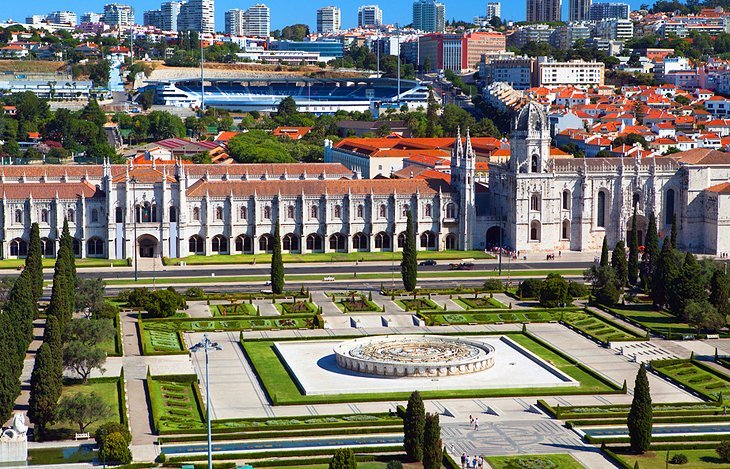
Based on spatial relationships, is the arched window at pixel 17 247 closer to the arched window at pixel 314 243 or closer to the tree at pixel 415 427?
the arched window at pixel 314 243

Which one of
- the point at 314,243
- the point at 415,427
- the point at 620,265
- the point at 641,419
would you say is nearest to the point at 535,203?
the point at 314,243

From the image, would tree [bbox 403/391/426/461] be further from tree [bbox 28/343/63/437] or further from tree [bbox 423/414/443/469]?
tree [bbox 28/343/63/437]

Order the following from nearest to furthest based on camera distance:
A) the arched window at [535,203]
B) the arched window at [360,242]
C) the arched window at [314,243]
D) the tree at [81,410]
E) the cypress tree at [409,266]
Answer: the tree at [81,410] < the cypress tree at [409,266] < the arched window at [314,243] < the arched window at [535,203] < the arched window at [360,242]

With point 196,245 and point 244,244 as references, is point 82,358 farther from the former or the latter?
point 244,244

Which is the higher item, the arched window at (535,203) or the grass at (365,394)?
the arched window at (535,203)

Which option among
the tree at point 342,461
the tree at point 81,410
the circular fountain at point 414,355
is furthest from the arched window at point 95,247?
the tree at point 342,461

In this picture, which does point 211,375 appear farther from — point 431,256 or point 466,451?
point 431,256

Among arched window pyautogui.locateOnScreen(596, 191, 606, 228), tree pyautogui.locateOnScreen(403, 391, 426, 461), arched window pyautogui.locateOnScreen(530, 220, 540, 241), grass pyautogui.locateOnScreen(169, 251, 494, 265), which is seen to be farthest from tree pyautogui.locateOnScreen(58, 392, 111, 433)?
arched window pyautogui.locateOnScreen(596, 191, 606, 228)
